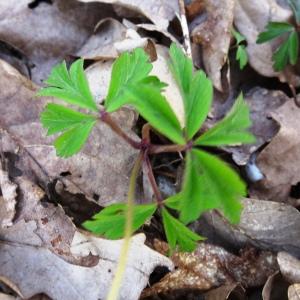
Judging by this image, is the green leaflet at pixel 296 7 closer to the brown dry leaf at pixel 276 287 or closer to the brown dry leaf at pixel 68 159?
the brown dry leaf at pixel 68 159

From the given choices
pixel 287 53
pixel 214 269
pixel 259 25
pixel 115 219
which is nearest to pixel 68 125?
pixel 115 219

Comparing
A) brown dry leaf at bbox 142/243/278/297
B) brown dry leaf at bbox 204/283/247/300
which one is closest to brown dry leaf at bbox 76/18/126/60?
brown dry leaf at bbox 142/243/278/297

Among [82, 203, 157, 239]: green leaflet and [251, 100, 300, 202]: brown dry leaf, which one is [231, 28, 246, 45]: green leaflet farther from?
[82, 203, 157, 239]: green leaflet

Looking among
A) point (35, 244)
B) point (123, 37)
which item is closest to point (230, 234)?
point (35, 244)

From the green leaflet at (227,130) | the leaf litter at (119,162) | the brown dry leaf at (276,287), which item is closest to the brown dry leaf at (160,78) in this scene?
the leaf litter at (119,162)

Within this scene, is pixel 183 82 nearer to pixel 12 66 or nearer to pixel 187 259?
pixel 187 259

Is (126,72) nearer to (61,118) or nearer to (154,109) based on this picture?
(61,118)
